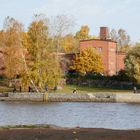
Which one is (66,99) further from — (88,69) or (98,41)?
(98,41)

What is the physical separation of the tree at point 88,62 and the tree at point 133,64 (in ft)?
37.1

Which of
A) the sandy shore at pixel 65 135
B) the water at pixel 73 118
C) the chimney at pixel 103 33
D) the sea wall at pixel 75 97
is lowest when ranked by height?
the water at pixel 73 118

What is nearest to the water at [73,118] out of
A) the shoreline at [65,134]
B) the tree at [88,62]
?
the shoreline at [65,134]

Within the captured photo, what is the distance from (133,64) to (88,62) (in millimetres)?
14927

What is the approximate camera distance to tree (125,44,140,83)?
9838 cm

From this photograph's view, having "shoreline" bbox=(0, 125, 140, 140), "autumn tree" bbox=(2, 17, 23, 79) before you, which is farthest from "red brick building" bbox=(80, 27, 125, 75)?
"shoreline" bbox=(0, 125, 140, 140)

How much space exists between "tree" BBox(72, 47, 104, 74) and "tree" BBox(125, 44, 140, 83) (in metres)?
11.3

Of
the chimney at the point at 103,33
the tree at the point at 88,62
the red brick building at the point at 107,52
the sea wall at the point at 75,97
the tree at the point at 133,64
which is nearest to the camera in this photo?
the sea wall at the point at 75,97

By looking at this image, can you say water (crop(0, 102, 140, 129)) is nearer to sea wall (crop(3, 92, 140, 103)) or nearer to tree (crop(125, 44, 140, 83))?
sea wall (crop(3, 92, 140, 103))

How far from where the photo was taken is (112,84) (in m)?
110

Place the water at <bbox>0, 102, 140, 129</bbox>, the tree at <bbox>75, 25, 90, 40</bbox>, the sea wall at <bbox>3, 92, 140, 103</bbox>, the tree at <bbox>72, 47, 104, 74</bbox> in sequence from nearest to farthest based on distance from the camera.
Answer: the water at <bbox>0, 102, 140, 129</bbox> < the sea wall at <bbox>3, 92, 140, 103</bbox> < the tree at <bbox>72, 47, 104, 74</bbox> < the tree at <bbox>75, 25, 90, 40</bbox>

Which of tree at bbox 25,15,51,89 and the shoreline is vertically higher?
tree at bbox 25,15,51,89

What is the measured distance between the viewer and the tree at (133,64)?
323 ft

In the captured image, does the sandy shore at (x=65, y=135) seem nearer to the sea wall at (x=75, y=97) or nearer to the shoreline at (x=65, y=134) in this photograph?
the shoreline at (x=65, y=134)
